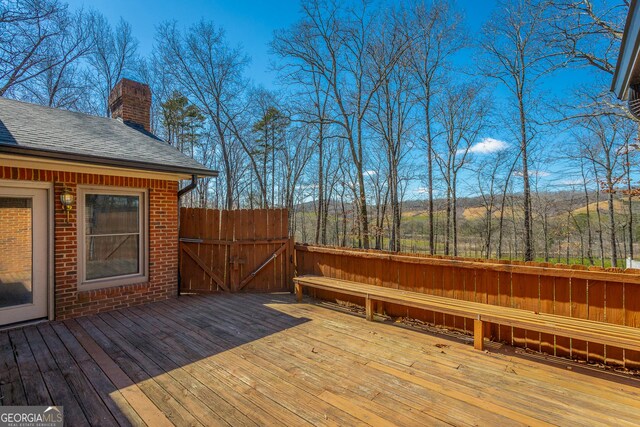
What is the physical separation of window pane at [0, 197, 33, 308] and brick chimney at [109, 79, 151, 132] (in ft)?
11.3

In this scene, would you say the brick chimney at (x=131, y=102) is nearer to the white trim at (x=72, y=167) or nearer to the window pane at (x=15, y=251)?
the white trim at (x=72, y=167)

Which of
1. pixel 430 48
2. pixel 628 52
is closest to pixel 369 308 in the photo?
pixel 628 52

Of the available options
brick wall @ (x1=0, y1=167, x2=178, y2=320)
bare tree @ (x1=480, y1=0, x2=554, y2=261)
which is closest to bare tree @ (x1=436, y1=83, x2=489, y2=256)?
bare tree @ (x1=480, y1=0, x2=554, y2=261)

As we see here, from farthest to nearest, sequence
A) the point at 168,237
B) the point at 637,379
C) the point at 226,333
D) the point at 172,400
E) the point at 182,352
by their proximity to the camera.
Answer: the point at 168,237
the point at 226,333
the point at 182,352
the point at 637,379
the point at 172,400

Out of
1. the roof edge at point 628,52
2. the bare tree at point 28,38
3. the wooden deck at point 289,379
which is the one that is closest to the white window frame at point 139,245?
the wooden deck at point 289,379

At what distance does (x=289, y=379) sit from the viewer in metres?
2.74

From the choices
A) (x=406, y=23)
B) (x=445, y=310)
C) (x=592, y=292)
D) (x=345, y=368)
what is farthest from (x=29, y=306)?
(x=406, y=23)

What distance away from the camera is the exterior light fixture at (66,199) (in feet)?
13.9

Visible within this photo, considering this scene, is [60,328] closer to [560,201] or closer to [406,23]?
[406,23]

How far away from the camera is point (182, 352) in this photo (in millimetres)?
3305

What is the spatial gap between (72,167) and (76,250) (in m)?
1.21

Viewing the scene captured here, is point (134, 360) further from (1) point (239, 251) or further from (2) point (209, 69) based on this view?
(2) point (209, 69)

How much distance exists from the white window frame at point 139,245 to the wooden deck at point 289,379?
0.73 metres

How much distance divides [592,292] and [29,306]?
22.3 ft
